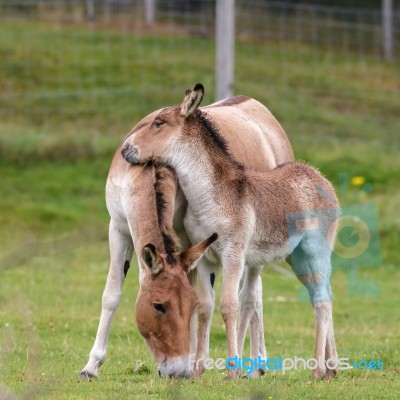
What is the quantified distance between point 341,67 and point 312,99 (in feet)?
10.7

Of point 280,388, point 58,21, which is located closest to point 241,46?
point 58,21

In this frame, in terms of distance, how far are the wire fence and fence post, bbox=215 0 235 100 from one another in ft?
16.5

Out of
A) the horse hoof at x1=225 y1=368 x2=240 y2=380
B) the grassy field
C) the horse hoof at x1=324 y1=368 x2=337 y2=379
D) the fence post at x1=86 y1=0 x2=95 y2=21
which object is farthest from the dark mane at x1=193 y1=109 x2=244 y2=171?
the fence post at x1=86 y1=0 x2=95 y2=21

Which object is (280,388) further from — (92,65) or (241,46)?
(241,46)

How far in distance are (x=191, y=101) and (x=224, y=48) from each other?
7.72 meters

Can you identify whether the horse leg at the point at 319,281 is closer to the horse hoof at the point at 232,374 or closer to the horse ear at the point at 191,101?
the horse hoof at the point at 232,374

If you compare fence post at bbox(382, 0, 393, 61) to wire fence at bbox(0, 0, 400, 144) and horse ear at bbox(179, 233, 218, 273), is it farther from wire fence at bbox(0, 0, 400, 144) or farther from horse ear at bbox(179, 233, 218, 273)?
horse ear at bbox(179, 233, 218, 273)


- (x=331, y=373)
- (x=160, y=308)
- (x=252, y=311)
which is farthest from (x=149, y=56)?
(x=160, y=308)

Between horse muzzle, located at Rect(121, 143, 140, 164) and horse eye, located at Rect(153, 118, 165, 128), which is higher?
horse eye, located at Rect(153, 118, 165, 128)

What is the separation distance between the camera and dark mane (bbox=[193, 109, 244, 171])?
7129 mm

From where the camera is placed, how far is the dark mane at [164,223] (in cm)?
639

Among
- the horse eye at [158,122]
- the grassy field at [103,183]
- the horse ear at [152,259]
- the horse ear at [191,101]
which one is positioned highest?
the horse ear at [191,101]

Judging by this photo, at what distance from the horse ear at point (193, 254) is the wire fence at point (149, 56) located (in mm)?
12808

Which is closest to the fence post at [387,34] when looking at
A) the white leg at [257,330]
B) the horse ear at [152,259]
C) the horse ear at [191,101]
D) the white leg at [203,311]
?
the white leg at [257,330]
